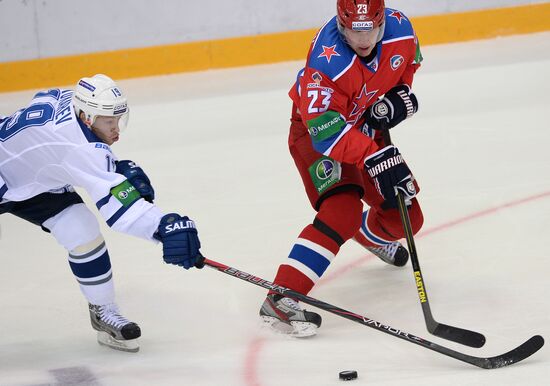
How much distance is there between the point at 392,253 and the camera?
145 inches

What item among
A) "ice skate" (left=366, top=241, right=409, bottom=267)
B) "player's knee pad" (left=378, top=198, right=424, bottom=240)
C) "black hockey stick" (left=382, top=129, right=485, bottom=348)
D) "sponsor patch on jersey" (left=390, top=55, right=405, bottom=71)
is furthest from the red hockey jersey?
"ice skate" (left=366, top=241, right=409, bottom=267)

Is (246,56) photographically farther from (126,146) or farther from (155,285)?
(155,285)

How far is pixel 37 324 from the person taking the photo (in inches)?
135

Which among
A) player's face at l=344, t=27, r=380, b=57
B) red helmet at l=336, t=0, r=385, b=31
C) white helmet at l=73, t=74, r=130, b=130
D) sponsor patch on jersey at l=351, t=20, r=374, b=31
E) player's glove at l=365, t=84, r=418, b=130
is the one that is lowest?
player's glove at l=365, t=84, r=418, b=130

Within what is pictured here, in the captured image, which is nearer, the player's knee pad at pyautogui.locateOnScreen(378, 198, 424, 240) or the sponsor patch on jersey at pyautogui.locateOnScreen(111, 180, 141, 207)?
the sponsor patch on jersey at pyautogui.locateOnScreen(111, 180, 141, 207)

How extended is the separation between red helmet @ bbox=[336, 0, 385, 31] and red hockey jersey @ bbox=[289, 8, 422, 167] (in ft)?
0.35

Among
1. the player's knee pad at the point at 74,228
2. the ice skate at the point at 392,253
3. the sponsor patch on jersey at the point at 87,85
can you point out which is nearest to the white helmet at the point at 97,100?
the sponsor patch on jersey at the point at 87,85

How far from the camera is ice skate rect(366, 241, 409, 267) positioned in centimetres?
368

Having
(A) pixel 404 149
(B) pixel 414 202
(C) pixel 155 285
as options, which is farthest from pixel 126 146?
(B) pixel 414 202

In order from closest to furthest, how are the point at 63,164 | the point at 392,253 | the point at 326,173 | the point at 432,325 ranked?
the point at 63,164 → the point at 432,325 → the point at 326,173 → the point at 392,253

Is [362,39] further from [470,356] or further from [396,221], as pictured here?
[470,356]

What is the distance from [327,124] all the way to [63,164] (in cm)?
80

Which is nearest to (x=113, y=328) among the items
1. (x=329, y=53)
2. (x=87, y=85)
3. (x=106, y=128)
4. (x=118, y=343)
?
(x=118, y=343)

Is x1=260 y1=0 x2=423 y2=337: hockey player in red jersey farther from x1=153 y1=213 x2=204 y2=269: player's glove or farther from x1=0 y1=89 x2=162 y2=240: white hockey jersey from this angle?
x1=0 y1=89 x2=162 y2=240: white hockey jersey
